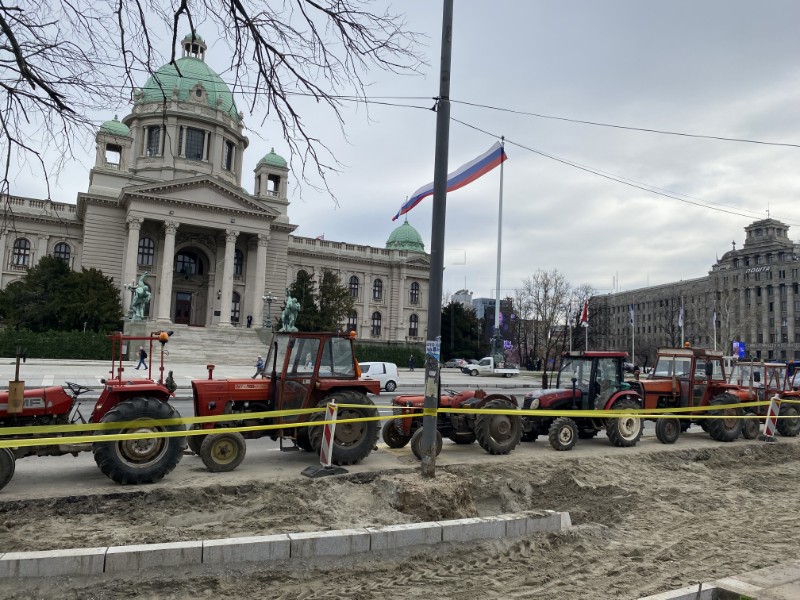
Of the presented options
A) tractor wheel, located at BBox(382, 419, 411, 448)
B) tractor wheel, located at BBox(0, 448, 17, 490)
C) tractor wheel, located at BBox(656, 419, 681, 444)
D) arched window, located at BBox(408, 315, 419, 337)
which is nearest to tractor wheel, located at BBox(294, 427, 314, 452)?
tractor wheel, located at BBox(382, 419, 411, 448)

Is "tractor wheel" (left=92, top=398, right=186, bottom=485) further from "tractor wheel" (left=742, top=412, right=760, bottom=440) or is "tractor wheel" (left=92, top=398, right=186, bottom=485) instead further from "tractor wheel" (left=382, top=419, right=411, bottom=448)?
"tractor wheel" (left=742, top=412, right=760, bottom=440)

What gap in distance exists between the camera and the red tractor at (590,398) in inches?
465

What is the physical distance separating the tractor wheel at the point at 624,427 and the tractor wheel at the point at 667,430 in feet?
1.89

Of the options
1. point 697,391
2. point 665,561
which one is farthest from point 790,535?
point 697,391

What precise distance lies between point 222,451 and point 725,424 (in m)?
10.9

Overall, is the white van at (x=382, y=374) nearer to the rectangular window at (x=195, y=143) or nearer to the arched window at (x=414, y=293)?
the rectangular window at (x=195, y=143)

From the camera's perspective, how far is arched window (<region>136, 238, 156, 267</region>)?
5509cm

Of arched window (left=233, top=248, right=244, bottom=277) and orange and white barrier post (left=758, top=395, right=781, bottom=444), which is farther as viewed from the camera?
arched window (left=233, top=248, right=244, bottom=277)

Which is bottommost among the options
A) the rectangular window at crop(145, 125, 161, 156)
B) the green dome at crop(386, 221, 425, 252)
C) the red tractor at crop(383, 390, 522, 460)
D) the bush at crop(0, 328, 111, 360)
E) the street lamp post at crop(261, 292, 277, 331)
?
the red tractor at crop(383, 390, 522, 460)

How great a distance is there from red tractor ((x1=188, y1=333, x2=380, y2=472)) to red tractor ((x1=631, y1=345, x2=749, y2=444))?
6994mm

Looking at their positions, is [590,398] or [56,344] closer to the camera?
[590,398]

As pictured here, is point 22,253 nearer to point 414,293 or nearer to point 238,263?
point 238,263

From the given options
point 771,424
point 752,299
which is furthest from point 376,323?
point 752,299

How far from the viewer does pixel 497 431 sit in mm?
10289
